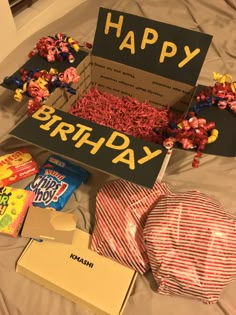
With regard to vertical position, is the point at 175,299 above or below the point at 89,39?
below

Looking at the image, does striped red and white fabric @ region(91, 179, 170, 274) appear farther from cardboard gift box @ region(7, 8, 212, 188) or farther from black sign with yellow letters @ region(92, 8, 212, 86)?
black sign with yellow letters @ region(92, 8, 212, 86)

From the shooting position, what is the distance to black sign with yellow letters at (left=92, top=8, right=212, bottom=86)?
820 mm

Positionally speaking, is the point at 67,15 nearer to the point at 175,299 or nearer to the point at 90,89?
the point at 90,89

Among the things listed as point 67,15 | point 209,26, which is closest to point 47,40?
point 67,15

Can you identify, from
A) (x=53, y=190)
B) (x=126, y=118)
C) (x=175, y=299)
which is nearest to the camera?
(x=175, y=299)

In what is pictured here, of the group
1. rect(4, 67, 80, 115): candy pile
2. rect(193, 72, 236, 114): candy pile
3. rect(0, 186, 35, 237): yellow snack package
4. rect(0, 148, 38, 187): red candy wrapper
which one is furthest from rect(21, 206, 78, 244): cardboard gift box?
rect(193, 72, 236, 114): candy pile

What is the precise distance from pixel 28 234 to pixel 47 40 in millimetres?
556

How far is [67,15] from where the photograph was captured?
1.39 meters

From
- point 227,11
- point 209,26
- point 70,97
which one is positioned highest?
point 227,11

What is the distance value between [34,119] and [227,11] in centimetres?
107

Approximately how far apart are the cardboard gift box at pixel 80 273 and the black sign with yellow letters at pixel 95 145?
9.6 inches

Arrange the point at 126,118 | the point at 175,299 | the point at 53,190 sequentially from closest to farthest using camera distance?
1. the point at 175,299
2. the point at 53,190
3. the point at 126,118

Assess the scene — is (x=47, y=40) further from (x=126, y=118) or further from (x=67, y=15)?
(x=67, y=15)

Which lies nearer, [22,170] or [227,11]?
[22,170]
